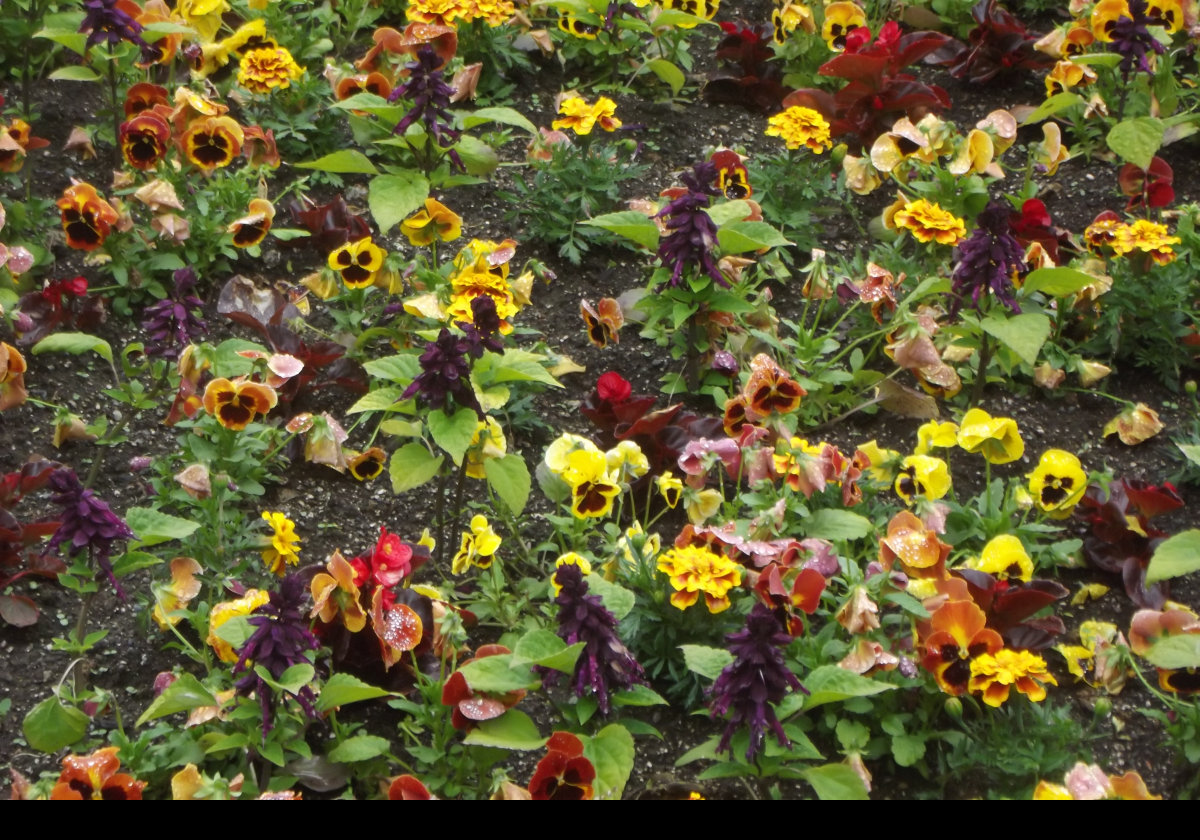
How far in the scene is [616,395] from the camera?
2.84m

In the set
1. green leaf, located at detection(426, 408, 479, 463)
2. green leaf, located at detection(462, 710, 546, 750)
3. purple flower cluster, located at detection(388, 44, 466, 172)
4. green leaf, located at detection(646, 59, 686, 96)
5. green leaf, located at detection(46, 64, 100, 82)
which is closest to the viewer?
green leaf, located at detection(462, 710, 546, 750)

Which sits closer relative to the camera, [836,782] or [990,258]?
[836,782]

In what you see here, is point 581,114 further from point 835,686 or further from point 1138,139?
point 835,686

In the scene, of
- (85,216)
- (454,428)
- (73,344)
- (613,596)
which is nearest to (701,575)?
(613,596)

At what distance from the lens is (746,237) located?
114 inches

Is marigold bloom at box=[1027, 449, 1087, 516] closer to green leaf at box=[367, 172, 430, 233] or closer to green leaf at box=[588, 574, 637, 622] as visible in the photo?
green leaf at box=[588, 574, 637, 622]

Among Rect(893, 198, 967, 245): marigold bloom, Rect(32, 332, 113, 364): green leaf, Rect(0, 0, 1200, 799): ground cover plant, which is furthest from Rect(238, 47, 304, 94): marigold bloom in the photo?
Rect(893, 198, 967, 245): marigold bloom

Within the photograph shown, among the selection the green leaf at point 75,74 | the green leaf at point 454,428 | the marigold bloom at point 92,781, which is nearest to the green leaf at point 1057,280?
the green leaf at point 454,428

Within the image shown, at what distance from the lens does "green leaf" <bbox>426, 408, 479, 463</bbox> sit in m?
2.28

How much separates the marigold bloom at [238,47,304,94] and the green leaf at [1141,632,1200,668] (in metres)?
Answer: 2.74

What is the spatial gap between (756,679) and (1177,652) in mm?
831

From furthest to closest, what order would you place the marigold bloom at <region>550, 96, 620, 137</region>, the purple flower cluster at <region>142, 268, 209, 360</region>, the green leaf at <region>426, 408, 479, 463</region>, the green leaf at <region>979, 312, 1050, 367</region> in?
the marigold bloom at <region>550, 96, 620, 137</region> → the green leaf at <region>979, 312, 1050, 367</region> → the purple flower cluster at <region>142, 268, 209, 360</region> → the green leaf at <region>426, 408, 479, 463</region>

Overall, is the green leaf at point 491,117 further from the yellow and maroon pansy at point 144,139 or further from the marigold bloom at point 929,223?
the marigold bloom at point 929,223
